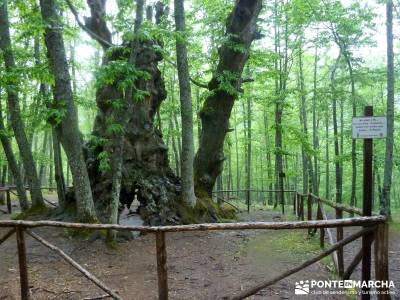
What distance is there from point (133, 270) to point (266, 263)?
2361mm

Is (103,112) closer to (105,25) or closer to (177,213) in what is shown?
(105,25)

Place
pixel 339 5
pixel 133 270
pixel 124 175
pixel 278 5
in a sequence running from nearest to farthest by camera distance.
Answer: pixel 133 270 → pixel 124 175 → pixel 339 5 → pixel 278 5

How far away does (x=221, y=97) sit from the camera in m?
11.8

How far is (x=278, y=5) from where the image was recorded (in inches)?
625

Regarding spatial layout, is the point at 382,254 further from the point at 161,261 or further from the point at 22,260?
the point at 22,260

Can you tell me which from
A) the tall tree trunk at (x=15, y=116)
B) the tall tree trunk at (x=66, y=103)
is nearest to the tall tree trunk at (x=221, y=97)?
the tall tree trunk at (x=66, y=103)

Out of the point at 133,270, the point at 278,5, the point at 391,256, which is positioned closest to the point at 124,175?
the point at 133,270

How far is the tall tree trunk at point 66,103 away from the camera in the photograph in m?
7.34

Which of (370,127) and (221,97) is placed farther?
(221,97)

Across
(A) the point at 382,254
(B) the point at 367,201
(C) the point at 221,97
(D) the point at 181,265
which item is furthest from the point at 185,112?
(A) the point at 382,254

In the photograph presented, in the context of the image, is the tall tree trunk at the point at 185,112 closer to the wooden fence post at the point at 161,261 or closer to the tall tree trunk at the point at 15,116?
the tall tree trunk at the point at 15,116

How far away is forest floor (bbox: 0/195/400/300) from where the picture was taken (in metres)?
5.23

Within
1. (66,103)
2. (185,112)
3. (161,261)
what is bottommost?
(161,261)

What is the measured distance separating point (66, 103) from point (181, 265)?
398cm
